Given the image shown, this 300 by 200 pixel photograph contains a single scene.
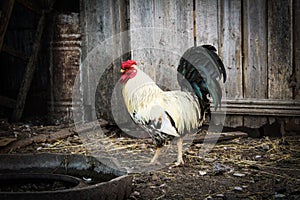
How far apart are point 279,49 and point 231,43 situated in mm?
572

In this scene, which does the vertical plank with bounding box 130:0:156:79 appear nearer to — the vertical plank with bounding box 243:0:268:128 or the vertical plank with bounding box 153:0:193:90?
the vertical plank with bounding box 153:0:193:90

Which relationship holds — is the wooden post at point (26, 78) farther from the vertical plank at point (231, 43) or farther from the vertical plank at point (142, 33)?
the vertical plank at point (231, 43)

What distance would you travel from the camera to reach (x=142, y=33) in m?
6.14

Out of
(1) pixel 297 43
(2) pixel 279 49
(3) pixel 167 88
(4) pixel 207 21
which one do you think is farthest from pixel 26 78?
(1) pixel 297 43

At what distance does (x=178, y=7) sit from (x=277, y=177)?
2.65 meters

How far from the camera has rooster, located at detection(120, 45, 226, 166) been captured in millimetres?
4512

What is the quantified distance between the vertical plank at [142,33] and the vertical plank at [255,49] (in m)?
1.20

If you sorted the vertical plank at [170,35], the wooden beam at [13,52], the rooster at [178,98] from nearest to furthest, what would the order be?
1. the rooster at [178,98]
2. the vertical plank at [170,35]
3. the wooden beam at [13,52]

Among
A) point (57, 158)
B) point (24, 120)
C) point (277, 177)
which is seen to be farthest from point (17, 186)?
point (24, 120)

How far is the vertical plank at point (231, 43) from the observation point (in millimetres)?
5711

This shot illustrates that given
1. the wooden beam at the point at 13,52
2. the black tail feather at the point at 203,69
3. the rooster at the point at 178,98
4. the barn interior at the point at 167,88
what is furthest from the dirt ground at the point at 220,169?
the wooden beam at the point at 13,52

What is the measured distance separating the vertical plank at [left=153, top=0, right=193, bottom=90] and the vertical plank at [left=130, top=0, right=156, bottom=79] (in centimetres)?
7

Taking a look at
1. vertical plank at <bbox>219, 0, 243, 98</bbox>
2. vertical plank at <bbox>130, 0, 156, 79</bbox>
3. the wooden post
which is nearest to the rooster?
vertical plank at <bbox>219, 0, 243, 98</bbox>

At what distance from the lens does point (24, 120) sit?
7.13 meters
